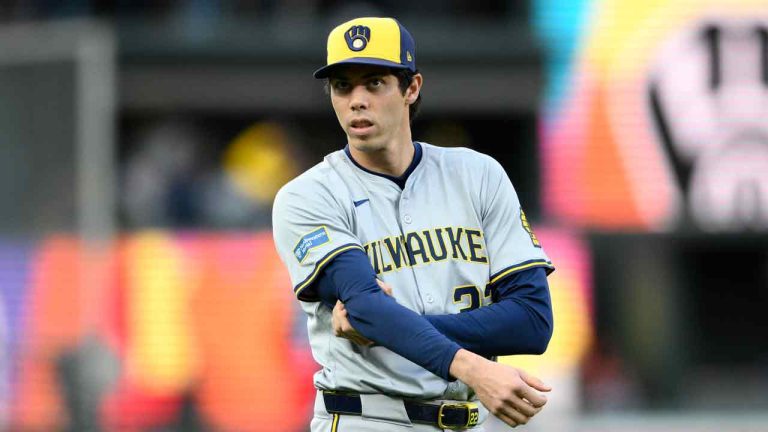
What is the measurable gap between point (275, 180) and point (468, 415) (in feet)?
35.6

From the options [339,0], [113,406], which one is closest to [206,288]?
[113,406]

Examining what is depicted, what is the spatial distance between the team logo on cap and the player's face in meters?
0.08

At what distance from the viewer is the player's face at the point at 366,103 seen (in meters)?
4.59

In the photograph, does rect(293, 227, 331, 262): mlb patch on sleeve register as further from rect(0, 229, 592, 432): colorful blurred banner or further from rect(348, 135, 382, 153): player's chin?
rect(0, 229, 592, 432): colorful blurred banner

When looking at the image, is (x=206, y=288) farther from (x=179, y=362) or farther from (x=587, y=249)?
(x=587, y=249)

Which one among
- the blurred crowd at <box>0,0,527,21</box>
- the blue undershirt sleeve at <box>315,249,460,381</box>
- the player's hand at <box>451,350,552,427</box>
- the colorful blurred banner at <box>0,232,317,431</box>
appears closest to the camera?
the player's hand at <box>451,350,552,427</box>

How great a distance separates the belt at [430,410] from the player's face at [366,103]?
0.82 meters

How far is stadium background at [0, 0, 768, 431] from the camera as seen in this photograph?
46.3 ft

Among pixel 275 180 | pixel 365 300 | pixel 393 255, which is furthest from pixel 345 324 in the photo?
pixel 275 180

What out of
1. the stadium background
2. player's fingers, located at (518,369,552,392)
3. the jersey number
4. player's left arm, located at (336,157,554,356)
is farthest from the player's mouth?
the stadium background

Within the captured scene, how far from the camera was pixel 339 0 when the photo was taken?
16.6 m

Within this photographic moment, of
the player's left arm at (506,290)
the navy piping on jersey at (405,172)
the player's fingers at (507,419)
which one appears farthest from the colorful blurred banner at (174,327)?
the player's fingers at (507,419)

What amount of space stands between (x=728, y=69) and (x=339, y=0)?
4.50 m

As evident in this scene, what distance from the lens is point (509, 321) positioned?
4504 mm
